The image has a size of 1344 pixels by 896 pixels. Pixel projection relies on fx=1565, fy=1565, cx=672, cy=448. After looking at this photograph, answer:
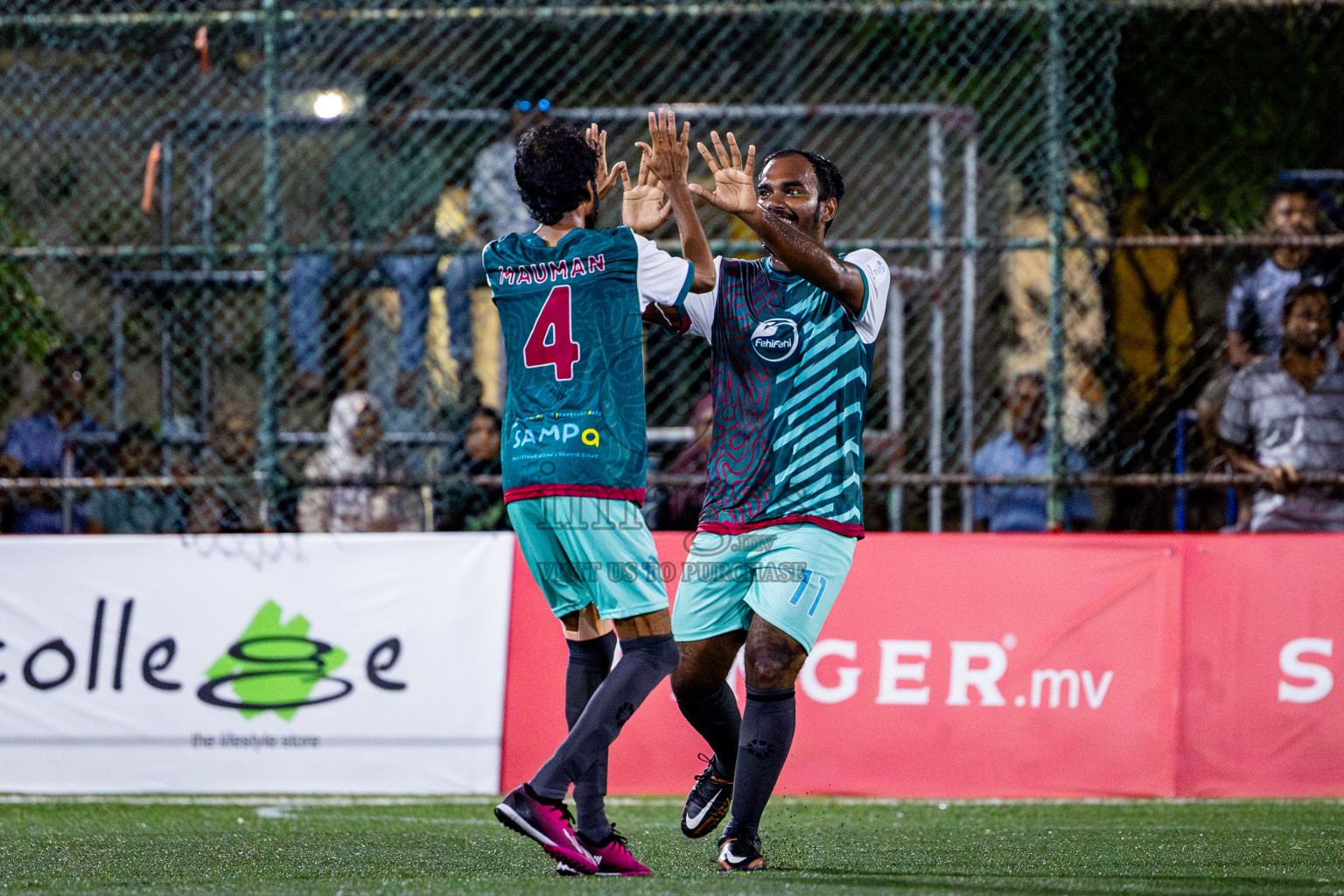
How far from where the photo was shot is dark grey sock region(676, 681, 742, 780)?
4867 mm

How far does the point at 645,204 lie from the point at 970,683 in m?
3.17

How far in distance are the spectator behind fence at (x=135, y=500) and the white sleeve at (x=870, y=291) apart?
14.3 ft

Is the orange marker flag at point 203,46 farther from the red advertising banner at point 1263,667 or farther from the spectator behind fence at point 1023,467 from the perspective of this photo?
the red advertising banner at point 1263,667

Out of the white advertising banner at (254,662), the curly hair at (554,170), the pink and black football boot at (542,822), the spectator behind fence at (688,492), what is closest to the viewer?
the pink and black football boot at (542,822)

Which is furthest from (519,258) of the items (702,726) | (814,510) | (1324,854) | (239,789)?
(239,789)

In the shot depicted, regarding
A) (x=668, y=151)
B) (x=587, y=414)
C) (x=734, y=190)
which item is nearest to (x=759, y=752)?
(x=587, y=414)

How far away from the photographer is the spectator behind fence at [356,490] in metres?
7.61

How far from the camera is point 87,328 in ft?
30.4

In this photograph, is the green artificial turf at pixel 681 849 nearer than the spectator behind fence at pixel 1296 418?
Yes

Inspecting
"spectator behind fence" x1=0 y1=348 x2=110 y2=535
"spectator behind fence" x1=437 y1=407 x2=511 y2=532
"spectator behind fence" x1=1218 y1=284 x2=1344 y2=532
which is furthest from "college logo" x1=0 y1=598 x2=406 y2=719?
"spectator behind fence" x1=1218 y1=284 x2=1344 y2=532

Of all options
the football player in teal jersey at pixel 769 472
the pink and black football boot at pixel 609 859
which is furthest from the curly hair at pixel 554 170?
the pink and black football boot at pixel 609 859

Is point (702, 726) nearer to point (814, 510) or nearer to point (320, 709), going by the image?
point (814, 510)

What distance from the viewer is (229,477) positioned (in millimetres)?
7395

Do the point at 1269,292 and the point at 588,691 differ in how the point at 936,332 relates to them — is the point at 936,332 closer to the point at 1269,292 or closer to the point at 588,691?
the point at 1269,292
